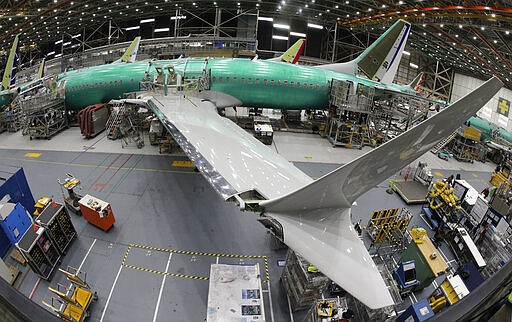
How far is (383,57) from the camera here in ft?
65.4

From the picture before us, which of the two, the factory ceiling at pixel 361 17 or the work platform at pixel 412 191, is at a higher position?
the factory ceiling at pixel 361 17

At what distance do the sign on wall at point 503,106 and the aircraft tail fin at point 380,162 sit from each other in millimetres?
44347

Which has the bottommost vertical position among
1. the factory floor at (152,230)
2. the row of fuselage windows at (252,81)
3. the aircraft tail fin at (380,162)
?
the factory floor at (152,230)

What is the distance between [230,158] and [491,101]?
4761 centimetres

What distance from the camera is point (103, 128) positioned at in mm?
19734

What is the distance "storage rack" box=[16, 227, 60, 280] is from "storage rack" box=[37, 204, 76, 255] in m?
0.20

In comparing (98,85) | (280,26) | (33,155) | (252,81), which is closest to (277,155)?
(252,81)

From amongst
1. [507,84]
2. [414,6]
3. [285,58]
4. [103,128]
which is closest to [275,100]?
[285,58]

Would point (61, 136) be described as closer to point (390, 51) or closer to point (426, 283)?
point (426, 283)

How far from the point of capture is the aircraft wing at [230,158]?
20.7ft

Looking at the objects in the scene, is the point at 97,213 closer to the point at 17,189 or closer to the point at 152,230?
the point at 152,230

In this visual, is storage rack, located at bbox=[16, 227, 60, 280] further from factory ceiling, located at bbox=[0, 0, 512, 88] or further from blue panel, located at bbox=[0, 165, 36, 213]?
factory ceiling, located at bbox=[0, 0, 512, 88]

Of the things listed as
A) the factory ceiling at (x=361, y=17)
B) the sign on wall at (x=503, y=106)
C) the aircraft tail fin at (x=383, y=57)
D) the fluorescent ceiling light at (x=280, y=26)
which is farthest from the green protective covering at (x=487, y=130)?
the fluorescent ceiling light at (x=280, y=26)

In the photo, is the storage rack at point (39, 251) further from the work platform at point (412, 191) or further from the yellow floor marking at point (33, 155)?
the work platform at point (412, 191)
